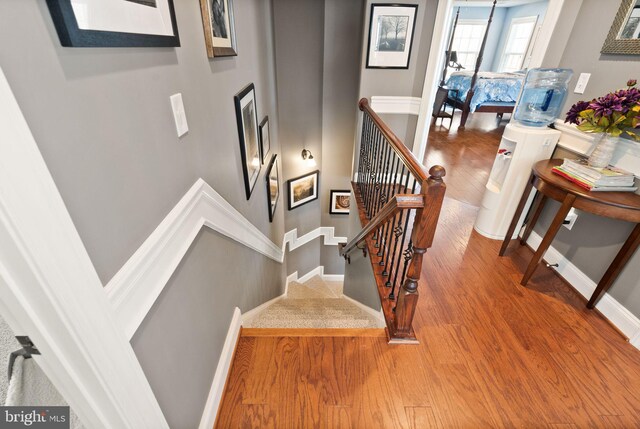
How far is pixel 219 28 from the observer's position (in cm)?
142

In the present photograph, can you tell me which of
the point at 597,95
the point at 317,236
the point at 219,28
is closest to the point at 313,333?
the point at 219,28

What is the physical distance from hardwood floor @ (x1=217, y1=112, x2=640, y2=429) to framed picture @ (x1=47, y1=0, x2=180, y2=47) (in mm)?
1426

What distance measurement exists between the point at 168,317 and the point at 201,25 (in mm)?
1135

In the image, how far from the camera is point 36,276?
496mm

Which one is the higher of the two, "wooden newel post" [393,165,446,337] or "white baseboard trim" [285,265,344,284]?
→ "wooden newel post" [393,165,446,337]

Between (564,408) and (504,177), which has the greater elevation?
(504,177)

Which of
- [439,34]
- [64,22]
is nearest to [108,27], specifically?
[64,22]

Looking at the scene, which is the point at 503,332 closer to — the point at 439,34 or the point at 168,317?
the point at 168,317

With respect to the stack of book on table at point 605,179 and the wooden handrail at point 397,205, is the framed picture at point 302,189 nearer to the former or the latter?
the wooden handrail at point 397,205

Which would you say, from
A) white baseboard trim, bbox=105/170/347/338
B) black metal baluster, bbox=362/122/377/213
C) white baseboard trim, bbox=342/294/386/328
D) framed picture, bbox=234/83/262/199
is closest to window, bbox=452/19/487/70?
black metal baluster, bbox=362/122/377/213

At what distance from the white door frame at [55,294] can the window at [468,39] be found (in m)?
11.9

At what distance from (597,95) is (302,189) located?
3.01m

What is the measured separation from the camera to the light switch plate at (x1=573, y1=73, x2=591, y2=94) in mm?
1930

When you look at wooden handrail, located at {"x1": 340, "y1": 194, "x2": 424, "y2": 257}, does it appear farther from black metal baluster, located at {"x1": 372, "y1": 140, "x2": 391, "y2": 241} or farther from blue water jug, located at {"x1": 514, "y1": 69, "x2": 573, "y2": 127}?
blue water jug, located at {"x1": 514, "y1": 69, "x2": 573, "y2": 127}
